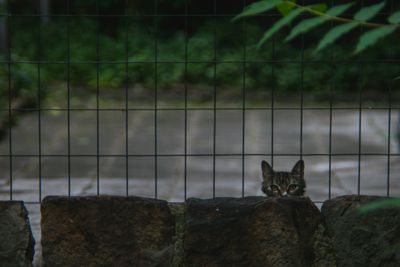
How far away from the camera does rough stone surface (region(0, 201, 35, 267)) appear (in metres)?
5.12

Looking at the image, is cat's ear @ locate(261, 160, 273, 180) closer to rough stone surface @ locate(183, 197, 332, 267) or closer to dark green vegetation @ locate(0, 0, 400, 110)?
rough stone surface @ locate(183, 197, 332, 267)

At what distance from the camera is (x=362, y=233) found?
16.8 feet

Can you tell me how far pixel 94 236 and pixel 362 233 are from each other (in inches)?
57.9

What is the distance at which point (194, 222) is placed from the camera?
5.14 m

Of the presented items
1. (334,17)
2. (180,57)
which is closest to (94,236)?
(334,17)

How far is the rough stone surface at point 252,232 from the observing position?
5.12 m

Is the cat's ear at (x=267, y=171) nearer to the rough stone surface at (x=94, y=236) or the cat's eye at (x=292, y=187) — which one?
the cat's eye at (x=292, y=187)

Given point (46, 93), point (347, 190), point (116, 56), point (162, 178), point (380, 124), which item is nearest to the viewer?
point (347, 190)

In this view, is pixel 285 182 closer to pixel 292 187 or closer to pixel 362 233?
pixel 292 187

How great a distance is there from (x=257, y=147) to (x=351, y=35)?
7072 millimetres

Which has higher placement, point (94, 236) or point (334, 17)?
point (334, 17)

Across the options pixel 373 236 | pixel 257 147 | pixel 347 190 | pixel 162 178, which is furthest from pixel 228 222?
pixel 257 147

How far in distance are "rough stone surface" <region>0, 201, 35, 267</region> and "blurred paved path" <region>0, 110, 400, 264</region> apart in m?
1.44

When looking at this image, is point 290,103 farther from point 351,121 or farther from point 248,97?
point 351,121
